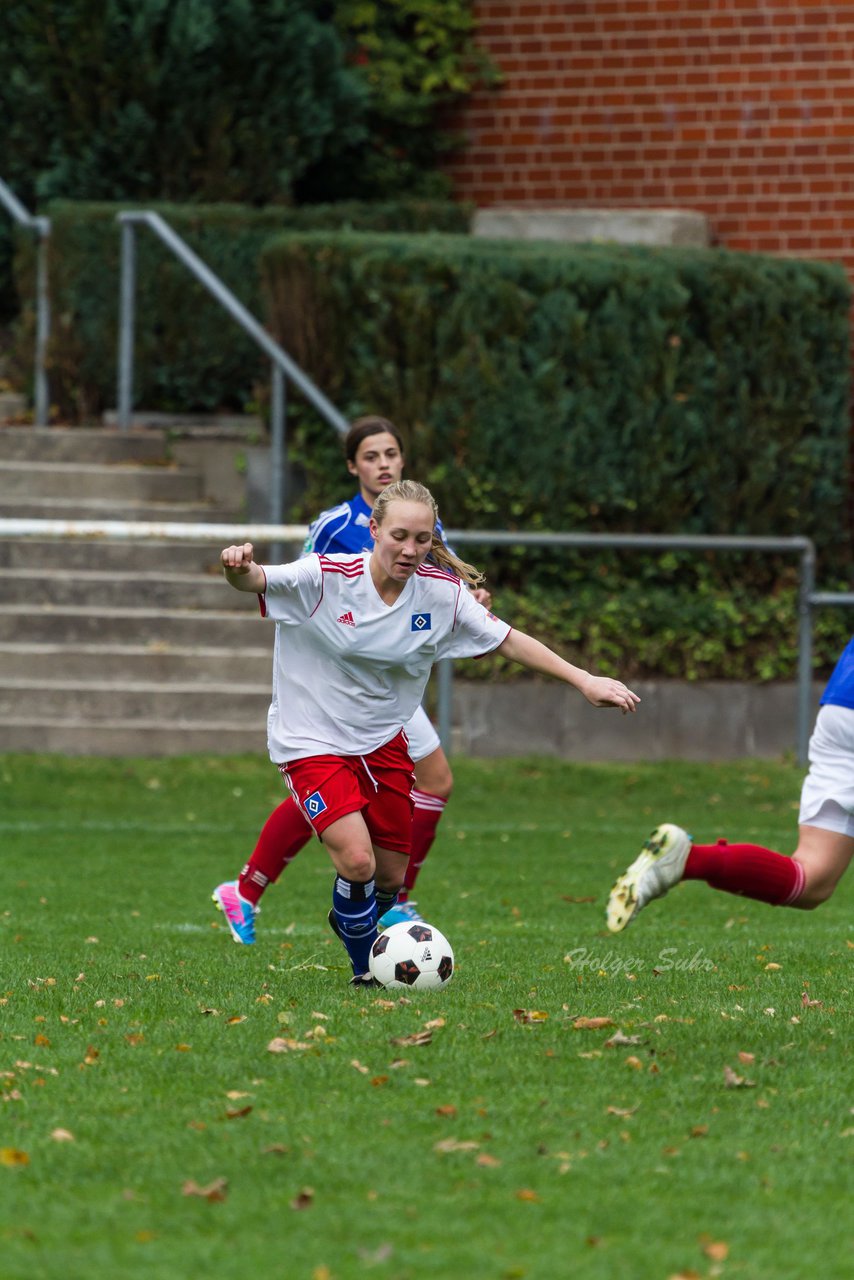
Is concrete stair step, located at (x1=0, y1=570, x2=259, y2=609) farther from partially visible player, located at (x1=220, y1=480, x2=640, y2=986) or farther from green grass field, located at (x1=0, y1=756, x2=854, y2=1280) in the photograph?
partially visible player, located at (x1=220, y1=480, x2=640, y2=986)

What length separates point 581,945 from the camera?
303 inches

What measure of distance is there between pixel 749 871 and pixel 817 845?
235 mm

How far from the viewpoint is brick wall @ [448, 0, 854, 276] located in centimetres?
1589

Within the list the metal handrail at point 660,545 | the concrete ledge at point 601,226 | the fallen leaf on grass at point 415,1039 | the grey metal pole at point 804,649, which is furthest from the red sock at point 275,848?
the concrete ledge at point 601,226

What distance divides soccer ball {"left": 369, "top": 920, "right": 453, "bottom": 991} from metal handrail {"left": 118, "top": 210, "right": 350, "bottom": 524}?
7.09m

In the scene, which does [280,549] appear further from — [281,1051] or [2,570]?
[281,1051]

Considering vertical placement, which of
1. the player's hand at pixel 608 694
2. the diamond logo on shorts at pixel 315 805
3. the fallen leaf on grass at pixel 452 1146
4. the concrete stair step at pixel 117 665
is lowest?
the concrete stair step at pixel 117 665

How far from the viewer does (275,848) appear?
7703mm

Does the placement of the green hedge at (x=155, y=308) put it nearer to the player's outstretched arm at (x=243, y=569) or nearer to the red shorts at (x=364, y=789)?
the red shorts at (x=364, y=789)

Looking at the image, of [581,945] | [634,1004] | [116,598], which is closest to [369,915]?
[634,1004]

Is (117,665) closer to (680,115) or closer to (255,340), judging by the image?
(255,340)

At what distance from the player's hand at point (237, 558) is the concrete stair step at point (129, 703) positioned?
7.04 metres

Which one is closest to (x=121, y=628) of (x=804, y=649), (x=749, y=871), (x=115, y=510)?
(x=115, y=510)

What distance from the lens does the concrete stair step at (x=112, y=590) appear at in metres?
13.7
